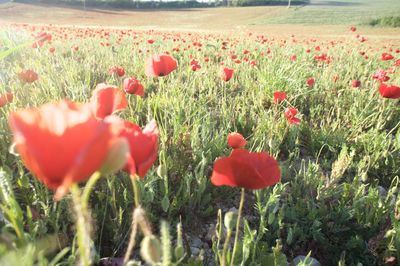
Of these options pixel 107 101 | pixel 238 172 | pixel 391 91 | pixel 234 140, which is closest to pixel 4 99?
pixel 107 101

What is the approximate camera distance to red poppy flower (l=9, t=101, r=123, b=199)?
0.47 meters

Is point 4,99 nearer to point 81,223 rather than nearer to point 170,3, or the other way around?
point 81,223

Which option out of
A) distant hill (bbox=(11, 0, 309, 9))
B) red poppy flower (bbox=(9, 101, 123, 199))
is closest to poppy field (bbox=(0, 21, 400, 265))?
red poppy flower (bbox=(9, 101, 123, 199))

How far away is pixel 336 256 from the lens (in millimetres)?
1533

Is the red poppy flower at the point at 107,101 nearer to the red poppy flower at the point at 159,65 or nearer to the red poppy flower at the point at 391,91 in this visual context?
the red poppy flower at the point at 159,65

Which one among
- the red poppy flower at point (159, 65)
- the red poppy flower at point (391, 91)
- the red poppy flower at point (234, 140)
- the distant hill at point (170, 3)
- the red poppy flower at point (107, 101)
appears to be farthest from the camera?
the distant hill at point (170, 3)

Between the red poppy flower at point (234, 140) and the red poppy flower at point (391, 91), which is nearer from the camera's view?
the red poppy flower at point (234, 140)

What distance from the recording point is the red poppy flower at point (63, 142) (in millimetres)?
468

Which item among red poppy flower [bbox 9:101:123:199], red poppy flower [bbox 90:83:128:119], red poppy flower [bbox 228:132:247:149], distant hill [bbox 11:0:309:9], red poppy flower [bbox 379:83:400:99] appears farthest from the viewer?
distant hill [bbox 11:0:309:9]

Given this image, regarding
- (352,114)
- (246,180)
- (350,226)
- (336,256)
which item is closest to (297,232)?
(336,256)

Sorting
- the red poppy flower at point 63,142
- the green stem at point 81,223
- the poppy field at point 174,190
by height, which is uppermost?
the red poppy flower at point 63,142

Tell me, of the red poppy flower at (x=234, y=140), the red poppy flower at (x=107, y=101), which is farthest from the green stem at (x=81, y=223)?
the red poppy flower at (x=234, y=140)

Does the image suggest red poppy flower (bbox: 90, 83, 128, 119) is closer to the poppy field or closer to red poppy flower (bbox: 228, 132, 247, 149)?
the poppy field

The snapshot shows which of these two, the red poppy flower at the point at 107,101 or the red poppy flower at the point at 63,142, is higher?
the red poppy flower at the point at 63,142
